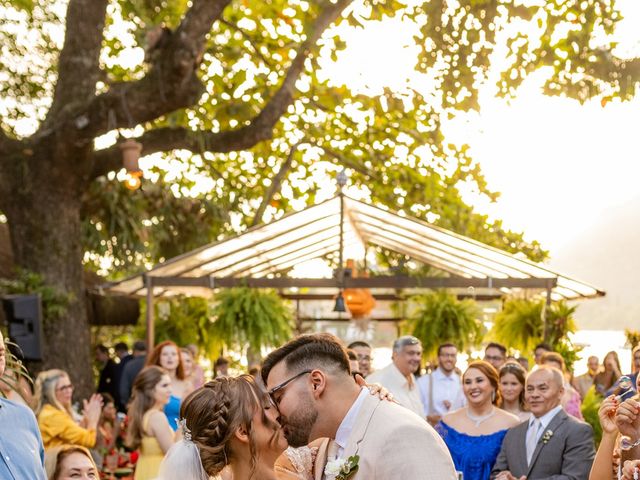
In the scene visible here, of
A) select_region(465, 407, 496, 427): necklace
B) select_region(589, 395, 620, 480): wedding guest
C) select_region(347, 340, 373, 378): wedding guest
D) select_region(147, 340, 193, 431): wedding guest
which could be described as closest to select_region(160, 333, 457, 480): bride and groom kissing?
select_region(589, 395, 620, 480): wedding guest

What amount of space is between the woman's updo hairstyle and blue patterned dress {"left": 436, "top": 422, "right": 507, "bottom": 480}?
161 inches

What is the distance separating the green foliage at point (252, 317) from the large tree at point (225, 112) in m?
2.00

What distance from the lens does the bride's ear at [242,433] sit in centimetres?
423

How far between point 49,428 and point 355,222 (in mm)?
8984

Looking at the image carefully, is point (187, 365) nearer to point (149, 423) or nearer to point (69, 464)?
point (149, 423)

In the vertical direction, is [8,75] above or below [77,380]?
above

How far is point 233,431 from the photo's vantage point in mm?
4234

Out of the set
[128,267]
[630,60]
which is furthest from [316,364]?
[128,267]

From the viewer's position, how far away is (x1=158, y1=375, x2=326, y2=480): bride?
4227 mm

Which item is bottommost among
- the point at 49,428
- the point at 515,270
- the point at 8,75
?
the point at 49,428

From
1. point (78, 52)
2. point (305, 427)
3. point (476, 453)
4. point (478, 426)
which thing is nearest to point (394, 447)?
point (305, 427)

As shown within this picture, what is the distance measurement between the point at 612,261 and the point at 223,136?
101255mm

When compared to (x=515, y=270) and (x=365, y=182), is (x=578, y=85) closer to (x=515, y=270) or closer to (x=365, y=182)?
(x=515, y=270)

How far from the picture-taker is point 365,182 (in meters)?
19.7
